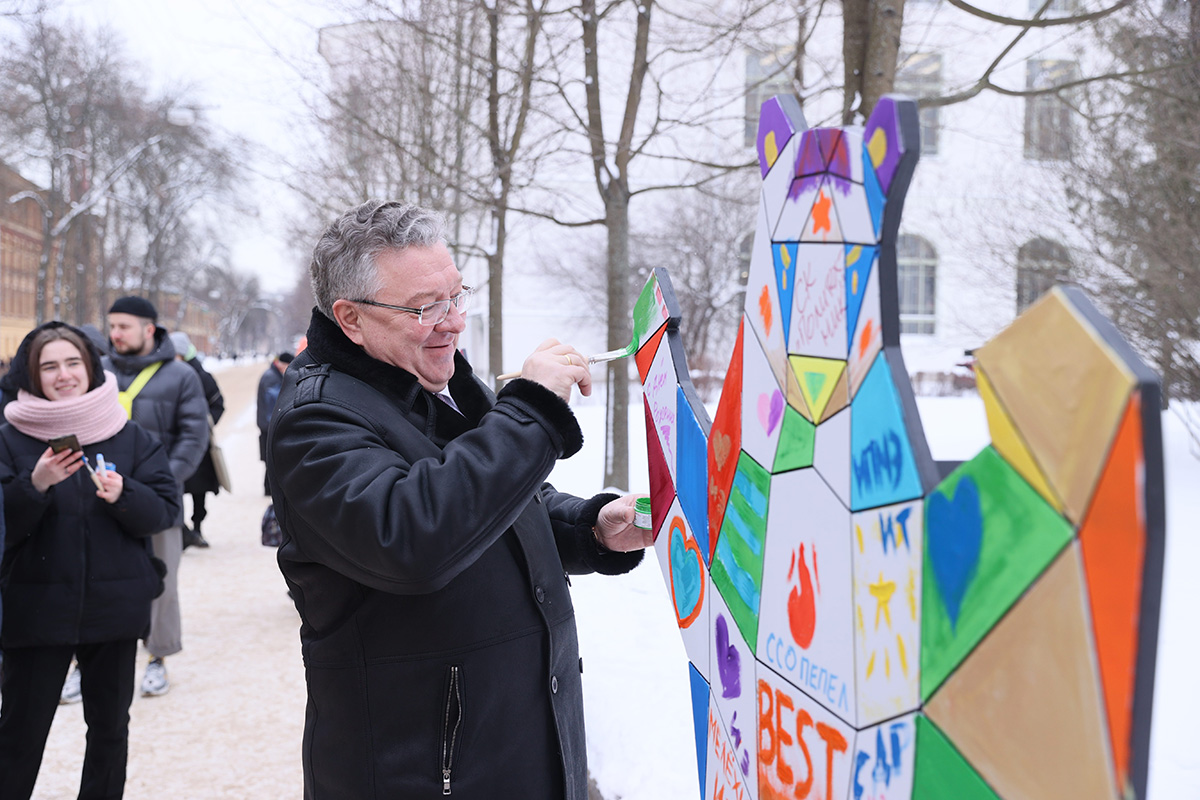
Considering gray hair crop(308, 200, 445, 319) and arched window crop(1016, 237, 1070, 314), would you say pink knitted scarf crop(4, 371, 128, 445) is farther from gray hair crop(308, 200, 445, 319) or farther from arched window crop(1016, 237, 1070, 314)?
arched window crop(1016, 237, 1070, 314)

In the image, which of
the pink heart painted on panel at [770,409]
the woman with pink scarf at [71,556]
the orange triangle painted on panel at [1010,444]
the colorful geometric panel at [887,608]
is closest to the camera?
the orange triangle painted on panel at [1010,444]

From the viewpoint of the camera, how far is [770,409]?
1.52 m

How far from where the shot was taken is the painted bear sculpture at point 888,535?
Answer: 0.83 meters

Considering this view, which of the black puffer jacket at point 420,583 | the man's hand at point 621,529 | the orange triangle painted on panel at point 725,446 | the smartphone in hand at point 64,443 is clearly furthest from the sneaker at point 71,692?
the orange triangle painted on panel at point 725,446

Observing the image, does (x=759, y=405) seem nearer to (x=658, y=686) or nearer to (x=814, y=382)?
(x=814, y=382)

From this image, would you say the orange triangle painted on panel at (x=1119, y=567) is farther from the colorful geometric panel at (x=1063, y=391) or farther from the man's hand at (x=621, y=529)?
the man's hand at (x=621, y=529)

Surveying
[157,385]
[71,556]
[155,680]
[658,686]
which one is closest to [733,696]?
[658,686]

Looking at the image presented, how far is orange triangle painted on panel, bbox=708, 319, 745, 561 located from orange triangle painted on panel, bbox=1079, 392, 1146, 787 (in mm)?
839

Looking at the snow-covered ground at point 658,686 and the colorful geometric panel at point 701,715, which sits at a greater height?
the colorful geometric panel at point 701,715

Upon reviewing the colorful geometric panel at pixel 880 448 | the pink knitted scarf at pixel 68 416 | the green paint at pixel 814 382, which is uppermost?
the green paint at pixel 814 382

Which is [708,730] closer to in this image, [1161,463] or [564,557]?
[564,557]

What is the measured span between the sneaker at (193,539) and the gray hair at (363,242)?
6860mm

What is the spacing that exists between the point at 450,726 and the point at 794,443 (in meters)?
0.85

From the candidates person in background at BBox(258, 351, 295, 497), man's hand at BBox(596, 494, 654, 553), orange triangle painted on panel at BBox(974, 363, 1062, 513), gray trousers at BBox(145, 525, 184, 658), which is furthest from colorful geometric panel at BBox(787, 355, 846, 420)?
person in background at BBox(258, 351, 295, 497)
